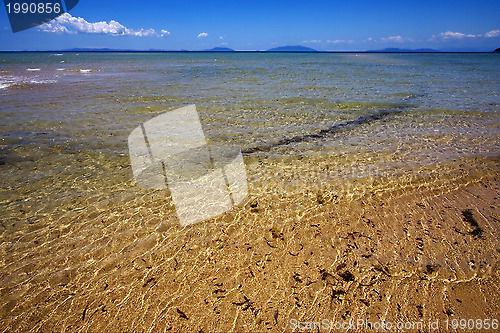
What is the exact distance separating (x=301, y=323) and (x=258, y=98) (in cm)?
1015

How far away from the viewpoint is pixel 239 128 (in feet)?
24.1

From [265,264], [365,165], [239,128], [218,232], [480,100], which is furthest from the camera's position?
[480,100]

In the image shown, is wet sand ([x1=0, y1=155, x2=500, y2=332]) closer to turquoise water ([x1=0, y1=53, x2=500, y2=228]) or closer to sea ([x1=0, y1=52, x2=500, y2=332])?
sea ([x1=0, y1=52, x2=500, y2=332])

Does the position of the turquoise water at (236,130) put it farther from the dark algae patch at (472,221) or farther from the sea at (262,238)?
the dark algae patch at (472,221)

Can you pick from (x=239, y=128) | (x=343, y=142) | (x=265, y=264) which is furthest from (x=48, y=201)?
(x=343, y=142)

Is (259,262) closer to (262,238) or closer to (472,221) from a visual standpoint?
(262,238)

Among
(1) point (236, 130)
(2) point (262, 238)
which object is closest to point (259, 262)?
(2) point (262, 238)

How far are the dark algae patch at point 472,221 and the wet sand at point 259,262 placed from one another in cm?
2

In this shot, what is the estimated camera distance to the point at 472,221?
330 cm

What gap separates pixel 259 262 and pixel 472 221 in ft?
9.06

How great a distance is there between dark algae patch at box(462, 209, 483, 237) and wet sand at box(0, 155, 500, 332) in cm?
2

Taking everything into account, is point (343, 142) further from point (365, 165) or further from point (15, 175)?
point (15, 175)

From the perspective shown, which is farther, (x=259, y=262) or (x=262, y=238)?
(x=262, y=238)

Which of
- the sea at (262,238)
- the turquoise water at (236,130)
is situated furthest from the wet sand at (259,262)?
the turquoise water at (236,130)
